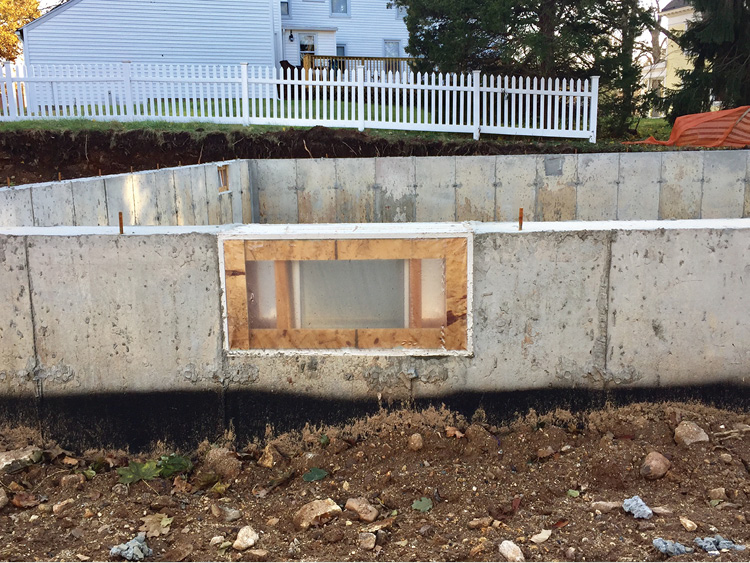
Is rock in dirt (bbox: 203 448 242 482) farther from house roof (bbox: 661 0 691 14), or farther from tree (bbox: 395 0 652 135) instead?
house roof (bbox: 661 0 691 14)

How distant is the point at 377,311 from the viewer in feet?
16.0

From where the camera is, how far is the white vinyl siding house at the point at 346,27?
3216 cm

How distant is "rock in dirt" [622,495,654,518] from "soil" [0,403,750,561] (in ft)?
0.13

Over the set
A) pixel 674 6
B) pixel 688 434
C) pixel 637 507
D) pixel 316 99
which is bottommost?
pixel 637 507

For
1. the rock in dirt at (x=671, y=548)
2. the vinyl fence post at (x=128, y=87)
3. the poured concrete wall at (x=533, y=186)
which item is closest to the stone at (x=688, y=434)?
the rock in dirt at (x=671, y=548)

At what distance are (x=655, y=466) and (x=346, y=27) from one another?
1244 inches

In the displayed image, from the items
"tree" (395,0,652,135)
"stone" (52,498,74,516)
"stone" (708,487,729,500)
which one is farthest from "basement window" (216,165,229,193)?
"tree" (395,0,652,135)

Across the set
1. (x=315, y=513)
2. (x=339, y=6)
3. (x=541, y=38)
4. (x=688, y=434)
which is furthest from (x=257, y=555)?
(x=339, y=6)

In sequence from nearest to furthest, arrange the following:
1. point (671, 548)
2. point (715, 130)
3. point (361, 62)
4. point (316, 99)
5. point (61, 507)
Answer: point (671, 548), point (61, 507), point (715, 130), point (316, 99), point (361, 62)

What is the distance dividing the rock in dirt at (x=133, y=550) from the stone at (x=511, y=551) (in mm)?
1775

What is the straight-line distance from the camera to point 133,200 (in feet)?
28.6

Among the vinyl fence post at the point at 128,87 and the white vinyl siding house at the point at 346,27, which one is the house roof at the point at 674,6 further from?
the vinyl fence post at the point at 128,87

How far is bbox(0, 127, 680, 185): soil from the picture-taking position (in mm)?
15344

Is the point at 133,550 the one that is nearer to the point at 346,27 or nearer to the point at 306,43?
the point at 306,43
